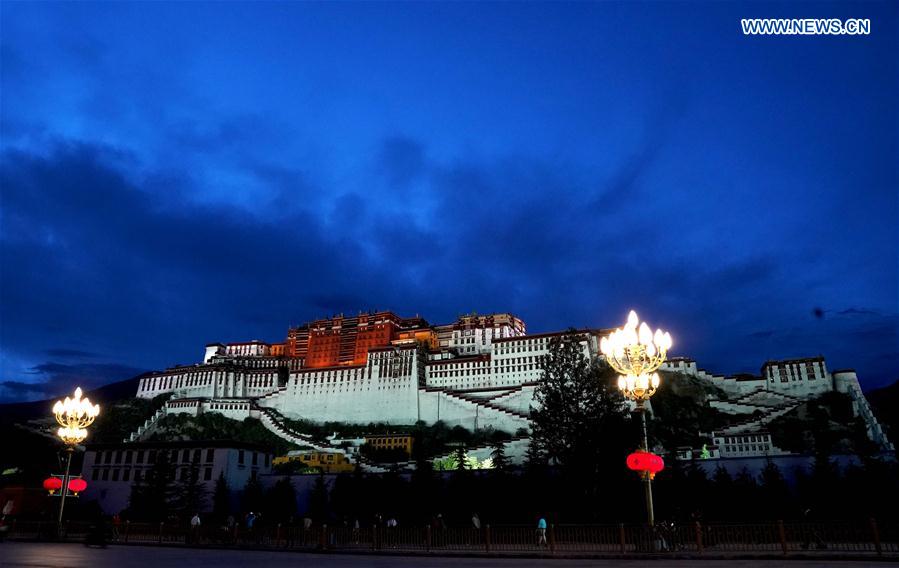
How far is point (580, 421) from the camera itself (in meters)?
29.1

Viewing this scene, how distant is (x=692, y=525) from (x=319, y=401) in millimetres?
70960

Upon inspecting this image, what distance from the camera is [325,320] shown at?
103000 millimetres

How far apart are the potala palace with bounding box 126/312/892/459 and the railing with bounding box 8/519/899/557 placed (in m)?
39.1

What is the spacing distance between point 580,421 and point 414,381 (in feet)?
167

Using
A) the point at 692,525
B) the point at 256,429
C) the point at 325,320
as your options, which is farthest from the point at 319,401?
the point at 692,525

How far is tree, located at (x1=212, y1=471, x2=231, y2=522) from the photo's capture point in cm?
3851

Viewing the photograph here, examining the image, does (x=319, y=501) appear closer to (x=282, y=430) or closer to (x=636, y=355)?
(x=636, y=355)

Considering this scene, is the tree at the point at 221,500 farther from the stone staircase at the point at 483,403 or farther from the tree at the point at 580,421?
the stone staircase at the point at 483,403

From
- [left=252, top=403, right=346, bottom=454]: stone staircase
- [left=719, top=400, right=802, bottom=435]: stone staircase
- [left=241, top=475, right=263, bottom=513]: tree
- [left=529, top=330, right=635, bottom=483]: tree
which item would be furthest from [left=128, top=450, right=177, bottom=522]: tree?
[left=719, top=400, right=802, bottom=435]: stone staircase

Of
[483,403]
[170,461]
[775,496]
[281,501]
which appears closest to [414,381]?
[483,403]

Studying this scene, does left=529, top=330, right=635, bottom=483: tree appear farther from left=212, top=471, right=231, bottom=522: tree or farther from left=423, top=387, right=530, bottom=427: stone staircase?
left=423, top=387, right=530, bottom=427: stone staircase

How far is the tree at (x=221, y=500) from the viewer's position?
126 feet

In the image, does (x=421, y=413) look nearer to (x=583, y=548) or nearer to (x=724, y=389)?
(x=724, y=389)

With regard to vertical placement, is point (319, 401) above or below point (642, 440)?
above
